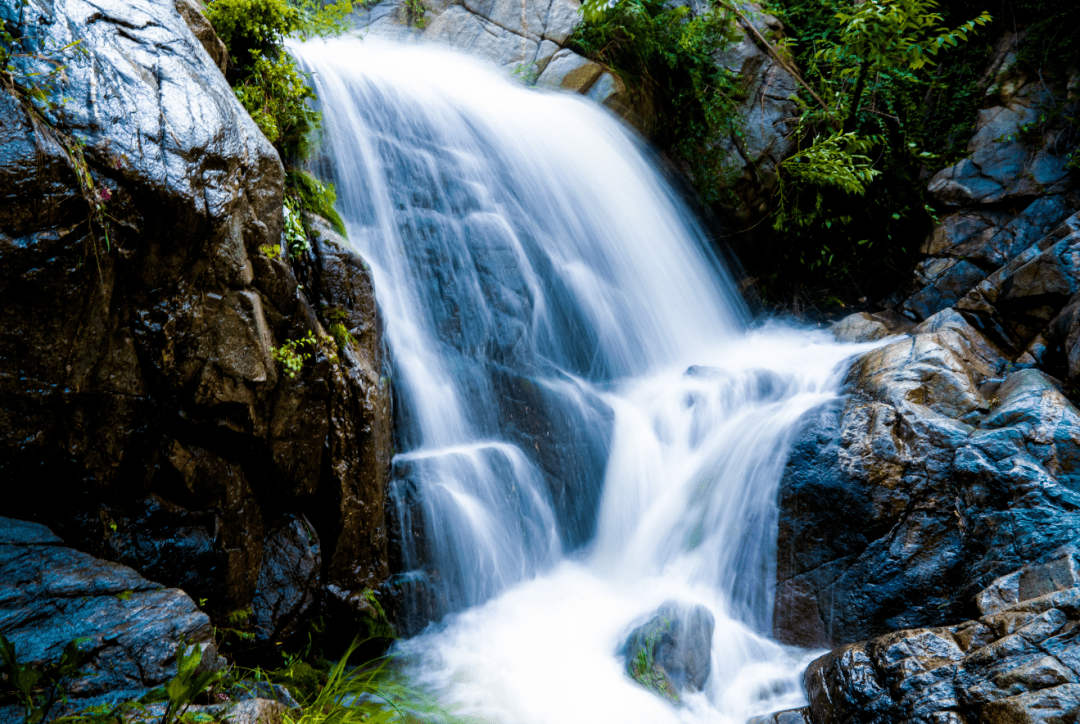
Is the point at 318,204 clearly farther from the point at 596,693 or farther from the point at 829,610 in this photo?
the point at 829,610

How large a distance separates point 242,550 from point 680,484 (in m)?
3.53

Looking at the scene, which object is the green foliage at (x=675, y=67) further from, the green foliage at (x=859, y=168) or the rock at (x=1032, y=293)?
the rock at (x=1032, y=293)

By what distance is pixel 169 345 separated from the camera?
9.53 feet

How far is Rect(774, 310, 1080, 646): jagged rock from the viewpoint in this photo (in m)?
3.73

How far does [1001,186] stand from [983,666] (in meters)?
6.56


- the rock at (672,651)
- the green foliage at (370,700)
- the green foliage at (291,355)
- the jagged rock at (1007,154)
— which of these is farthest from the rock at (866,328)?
the green foliage at (291,355)

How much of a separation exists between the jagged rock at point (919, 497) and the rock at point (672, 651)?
667mm

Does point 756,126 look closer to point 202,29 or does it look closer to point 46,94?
point 202,29

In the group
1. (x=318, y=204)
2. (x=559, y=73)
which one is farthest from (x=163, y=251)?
(x=559, y=73)

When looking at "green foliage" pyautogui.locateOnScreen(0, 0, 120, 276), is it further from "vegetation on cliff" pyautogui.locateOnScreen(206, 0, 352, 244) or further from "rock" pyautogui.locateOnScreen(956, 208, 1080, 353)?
"rock" pyautogui.locateOnScreen(956, 208, 1080, 353)

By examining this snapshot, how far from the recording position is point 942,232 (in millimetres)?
7387

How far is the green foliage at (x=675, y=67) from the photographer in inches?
313

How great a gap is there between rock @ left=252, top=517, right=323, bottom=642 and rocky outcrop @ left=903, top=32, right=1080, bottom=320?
7.23 metres

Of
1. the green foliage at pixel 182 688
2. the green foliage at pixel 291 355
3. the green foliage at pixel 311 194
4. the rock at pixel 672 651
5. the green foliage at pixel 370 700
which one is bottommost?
the green foliage at pixel 370 700
